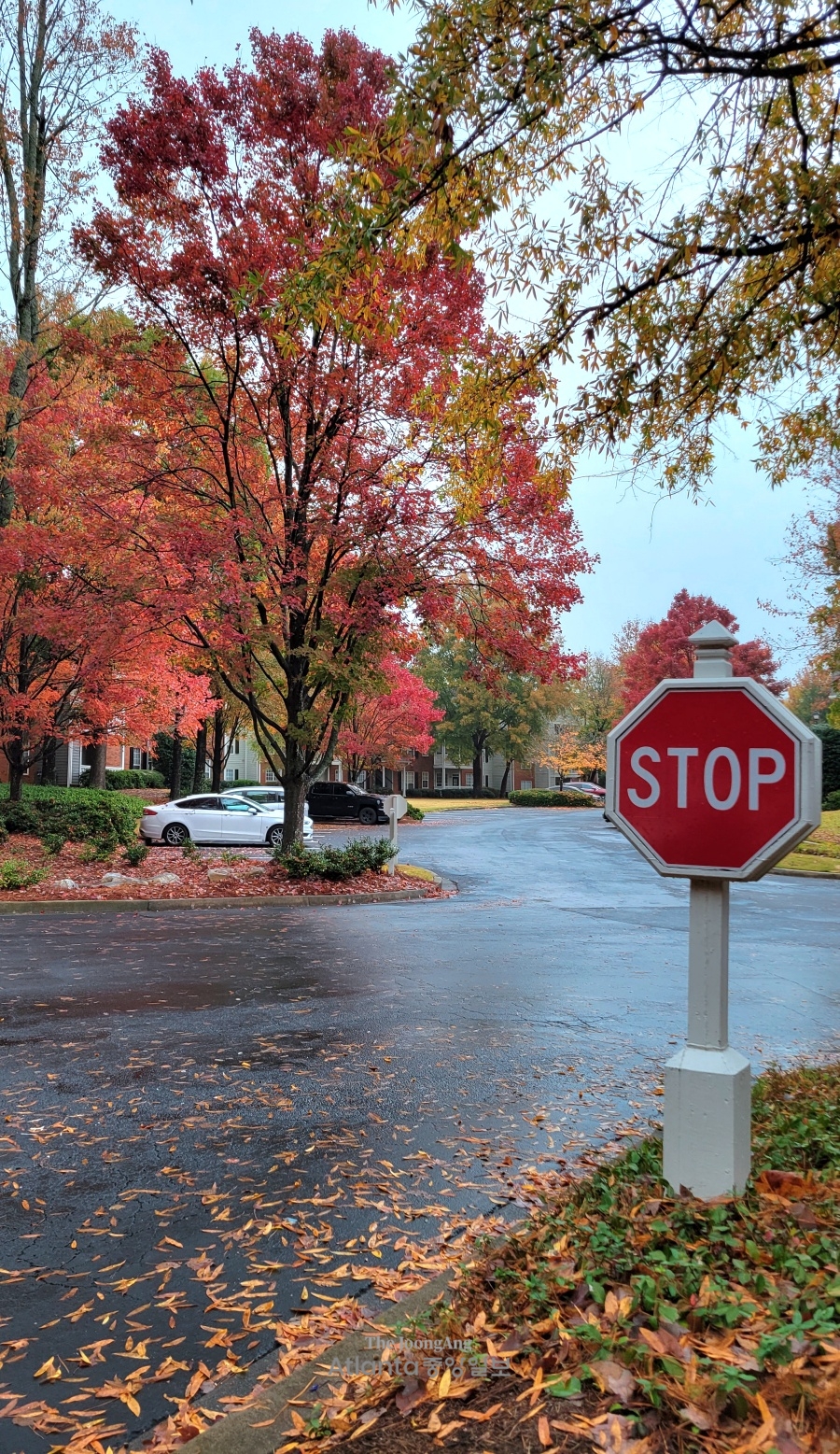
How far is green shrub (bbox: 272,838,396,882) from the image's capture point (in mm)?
15492

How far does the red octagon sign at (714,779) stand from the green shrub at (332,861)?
1291 cm

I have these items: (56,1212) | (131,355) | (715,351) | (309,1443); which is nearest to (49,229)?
(131,355)

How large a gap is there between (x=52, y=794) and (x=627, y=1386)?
21.4 metres

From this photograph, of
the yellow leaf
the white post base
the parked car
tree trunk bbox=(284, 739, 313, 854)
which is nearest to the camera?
the yellow leaf

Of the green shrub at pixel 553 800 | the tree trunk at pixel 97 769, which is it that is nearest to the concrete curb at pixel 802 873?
the tree trunk at pixel 97 769

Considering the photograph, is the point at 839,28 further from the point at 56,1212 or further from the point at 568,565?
the point at 568,565

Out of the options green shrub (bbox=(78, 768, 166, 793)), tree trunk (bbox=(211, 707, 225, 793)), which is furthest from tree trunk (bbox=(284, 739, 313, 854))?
green shrub (bbox=(78, 768, 166, 793))

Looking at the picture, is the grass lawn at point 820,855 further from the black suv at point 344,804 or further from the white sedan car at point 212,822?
the black suv at point 344,804

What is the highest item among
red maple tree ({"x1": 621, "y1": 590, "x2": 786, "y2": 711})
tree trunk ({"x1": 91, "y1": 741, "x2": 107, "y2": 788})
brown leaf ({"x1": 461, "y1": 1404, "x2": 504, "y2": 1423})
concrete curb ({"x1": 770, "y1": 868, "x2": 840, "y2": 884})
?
red maple tree ({"x1": 621, "y1": 590, "x2": 786, "y2": 711})

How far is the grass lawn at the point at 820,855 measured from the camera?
21803 millimetres

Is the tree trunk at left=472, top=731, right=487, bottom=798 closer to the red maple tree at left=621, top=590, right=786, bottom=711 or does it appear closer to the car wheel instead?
the red maple tree at left=621, top=590, right=786, bottom=711

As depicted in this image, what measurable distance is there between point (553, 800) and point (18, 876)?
5031 cm

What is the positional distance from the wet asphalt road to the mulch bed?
2439 millimetres

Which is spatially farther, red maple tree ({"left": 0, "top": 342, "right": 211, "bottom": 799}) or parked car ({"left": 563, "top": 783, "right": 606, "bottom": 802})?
parked car ({"left": 563, "top": 783, "right": 606, "bottom": 802})
